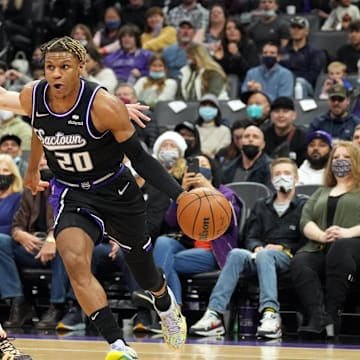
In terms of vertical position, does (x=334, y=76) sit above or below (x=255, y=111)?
above

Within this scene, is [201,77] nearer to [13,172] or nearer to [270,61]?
[270,61]

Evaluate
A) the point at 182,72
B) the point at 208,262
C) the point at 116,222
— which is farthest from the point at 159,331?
the point at 182,72

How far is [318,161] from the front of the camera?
10062mm

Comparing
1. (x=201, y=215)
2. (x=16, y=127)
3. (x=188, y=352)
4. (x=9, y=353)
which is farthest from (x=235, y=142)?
(x=9, y=353)

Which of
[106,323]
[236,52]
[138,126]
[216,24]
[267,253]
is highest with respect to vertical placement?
[216,24]

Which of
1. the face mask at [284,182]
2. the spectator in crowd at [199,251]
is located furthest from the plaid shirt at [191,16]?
the face mask at [284,182]

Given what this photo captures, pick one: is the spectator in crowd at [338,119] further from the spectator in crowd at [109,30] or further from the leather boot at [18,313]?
the spectator in crowd at [109,30]

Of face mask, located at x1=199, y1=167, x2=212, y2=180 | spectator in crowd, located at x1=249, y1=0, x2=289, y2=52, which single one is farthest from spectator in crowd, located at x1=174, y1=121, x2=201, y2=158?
spectator in crowd, located at x1=249, y1=0, x2=289, y2=52

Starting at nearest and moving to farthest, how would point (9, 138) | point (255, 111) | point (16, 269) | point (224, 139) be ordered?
1. point (16, 269)
2. point (9, 138)
3. point (255, 111)
4. point (224, 139)

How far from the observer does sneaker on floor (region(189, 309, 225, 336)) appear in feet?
28.2

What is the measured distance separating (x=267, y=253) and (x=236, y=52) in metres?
5.23

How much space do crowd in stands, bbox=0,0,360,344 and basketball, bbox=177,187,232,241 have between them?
3.27ft

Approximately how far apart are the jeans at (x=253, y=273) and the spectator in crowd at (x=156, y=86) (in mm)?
4312

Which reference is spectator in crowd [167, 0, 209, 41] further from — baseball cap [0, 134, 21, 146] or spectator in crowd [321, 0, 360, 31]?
baseball cap [0, 134, 21, 146]
